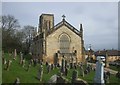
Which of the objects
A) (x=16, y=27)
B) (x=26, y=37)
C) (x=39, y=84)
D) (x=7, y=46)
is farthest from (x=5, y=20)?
(x=39, y=84)

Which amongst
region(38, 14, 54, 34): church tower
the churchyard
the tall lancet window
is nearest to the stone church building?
the tall lancet window

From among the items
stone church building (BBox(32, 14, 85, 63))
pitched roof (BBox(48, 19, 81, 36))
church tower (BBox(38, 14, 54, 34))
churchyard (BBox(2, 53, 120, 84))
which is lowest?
churchyard (BBox(2, 53, 120, 84))

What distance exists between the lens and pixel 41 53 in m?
48.0

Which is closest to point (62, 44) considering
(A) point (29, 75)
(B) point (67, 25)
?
(B) point (67, 25)

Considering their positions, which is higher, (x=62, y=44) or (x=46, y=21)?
(x=46, y=21)

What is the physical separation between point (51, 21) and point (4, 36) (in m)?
20.5

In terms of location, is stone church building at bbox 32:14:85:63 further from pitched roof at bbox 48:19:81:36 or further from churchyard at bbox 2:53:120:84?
churchyard at bbox 2:53:120:84

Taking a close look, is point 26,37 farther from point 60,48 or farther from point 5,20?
point 60,48

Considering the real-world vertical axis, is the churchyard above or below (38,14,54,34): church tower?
below

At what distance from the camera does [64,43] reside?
47.7m

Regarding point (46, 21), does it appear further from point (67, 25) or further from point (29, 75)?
point (29, 75)

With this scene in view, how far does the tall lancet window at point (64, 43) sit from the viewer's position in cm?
4759

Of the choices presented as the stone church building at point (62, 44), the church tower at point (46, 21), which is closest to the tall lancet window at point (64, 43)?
the stone church building at point (62, 44)

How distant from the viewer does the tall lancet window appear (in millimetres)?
47594
